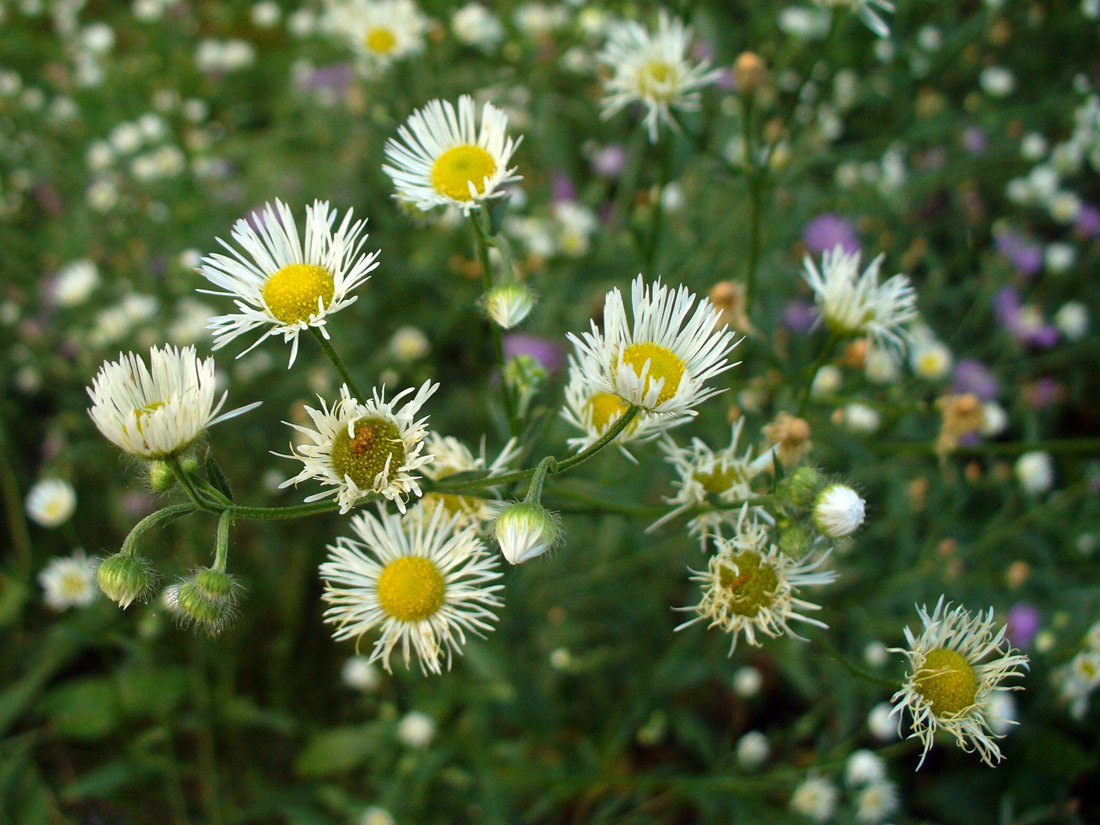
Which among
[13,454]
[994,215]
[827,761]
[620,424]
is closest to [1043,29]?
[994,215]

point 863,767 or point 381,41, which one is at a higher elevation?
point 381,41

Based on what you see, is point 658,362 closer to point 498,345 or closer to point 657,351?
point 657,351

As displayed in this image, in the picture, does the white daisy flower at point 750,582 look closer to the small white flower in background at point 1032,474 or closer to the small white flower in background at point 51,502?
the small white flower in background at point 1032,474

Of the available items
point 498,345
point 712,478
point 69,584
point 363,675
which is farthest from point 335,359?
point 69,584

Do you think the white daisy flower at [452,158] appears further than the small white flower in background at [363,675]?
No

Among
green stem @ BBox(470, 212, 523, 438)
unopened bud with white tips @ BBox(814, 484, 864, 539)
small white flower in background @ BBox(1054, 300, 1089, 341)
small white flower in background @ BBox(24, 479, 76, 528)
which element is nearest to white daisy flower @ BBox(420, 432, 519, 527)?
green stem @ BBox(470, 212, 523, 438)

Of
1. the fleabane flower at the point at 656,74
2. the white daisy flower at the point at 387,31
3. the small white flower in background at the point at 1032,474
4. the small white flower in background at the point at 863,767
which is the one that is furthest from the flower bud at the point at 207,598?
the small white flower in background at the point at 1032,474
